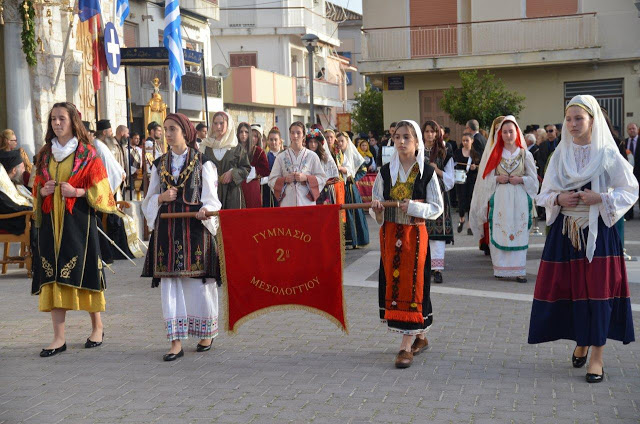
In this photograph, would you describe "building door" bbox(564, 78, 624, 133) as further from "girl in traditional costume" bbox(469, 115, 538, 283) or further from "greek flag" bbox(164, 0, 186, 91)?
"girl in traditional costume" bbox(469, 115, 538, 283)

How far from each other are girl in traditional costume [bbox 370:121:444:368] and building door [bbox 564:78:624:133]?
78.0 ft

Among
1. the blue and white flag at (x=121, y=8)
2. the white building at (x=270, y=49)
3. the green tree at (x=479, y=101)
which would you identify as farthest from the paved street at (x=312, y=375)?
the white building at (x=270, y=49)

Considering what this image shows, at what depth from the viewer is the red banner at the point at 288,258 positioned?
688 cm

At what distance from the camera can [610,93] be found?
29641mm

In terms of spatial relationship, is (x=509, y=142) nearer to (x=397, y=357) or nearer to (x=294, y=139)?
(x=294, y=139)

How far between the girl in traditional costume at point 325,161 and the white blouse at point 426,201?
523 cm

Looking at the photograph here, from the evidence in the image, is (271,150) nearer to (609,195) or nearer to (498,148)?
(498,148)

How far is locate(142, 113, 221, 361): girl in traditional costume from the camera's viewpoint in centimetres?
718

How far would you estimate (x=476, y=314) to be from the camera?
8695 millimetres

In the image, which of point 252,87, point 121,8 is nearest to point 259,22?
point 252,87

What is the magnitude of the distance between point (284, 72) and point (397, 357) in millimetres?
45751

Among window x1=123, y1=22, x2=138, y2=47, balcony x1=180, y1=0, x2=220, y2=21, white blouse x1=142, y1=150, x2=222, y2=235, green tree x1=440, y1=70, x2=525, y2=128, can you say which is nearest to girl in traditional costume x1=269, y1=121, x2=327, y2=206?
white blouse x1=142, y1=150, x2=222, y2=235

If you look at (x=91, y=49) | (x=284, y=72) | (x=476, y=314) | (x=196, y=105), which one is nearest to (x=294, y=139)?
(x=476, y=314)

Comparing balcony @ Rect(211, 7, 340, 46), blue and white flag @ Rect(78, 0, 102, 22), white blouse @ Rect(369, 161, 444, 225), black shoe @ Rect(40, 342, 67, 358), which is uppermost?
balcony @ Rect(211, 7, 340, 46)
